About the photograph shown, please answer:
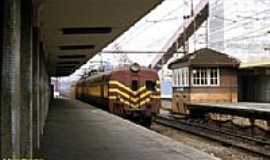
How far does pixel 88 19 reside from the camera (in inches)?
520

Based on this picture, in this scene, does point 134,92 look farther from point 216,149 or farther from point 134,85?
point 216,149

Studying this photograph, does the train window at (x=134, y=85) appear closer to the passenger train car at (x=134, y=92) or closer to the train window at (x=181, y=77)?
the passenger train car at (x=134, y=92)

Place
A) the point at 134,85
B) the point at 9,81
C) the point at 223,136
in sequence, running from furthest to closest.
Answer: the point at 134,85, the point at 223,136, the point at 9,81

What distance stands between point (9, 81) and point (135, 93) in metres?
18.6

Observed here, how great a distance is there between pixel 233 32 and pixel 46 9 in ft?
144

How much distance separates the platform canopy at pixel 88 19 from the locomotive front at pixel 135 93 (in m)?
5.51

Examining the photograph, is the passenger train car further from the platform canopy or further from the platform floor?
the platform floor

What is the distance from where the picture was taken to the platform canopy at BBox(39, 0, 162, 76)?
10.5 metres

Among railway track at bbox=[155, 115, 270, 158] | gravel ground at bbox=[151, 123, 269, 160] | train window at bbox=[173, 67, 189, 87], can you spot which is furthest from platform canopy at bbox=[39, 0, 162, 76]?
train window at bbox=[173, 67, 189, 87]

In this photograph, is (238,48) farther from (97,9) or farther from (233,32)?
(97,9)

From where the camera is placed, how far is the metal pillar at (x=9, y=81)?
594 centimetres

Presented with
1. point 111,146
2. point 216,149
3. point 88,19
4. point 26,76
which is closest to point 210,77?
point 216,149

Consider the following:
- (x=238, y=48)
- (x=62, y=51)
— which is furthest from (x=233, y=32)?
(x=62, y=51)

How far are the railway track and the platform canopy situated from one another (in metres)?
5.07
